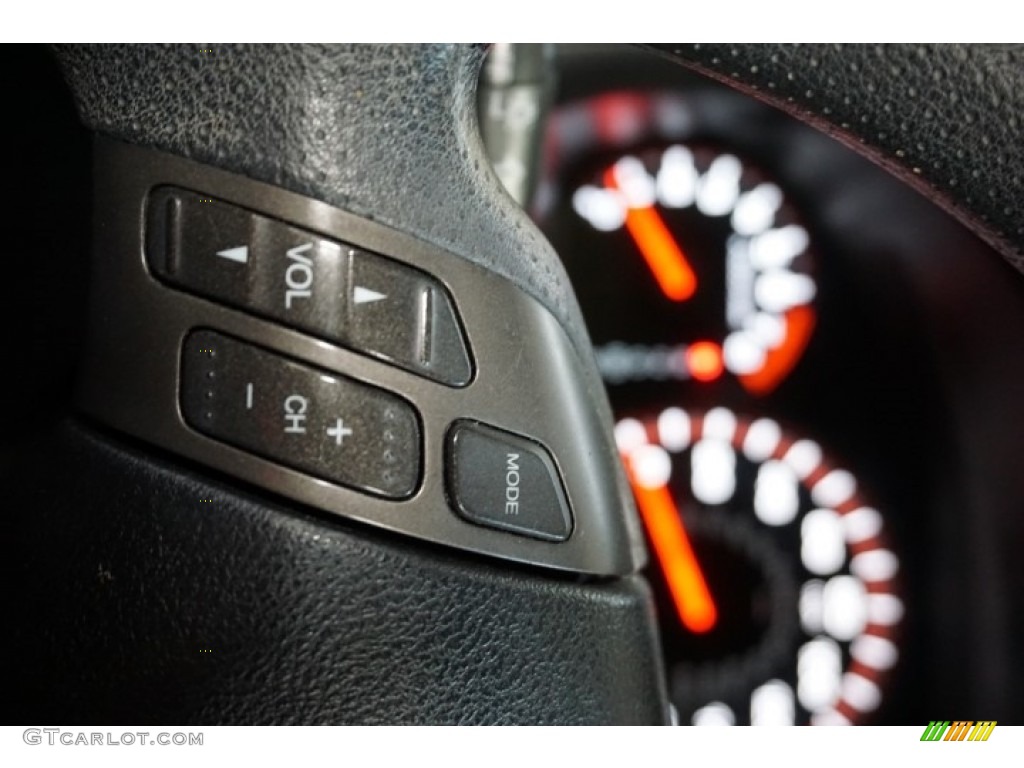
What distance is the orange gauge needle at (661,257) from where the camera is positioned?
1166 millimetres

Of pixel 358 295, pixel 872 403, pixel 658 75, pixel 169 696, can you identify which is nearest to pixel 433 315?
pixel 358 295

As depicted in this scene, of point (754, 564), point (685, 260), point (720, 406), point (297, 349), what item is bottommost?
point (754, 564)

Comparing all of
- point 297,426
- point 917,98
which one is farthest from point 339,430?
point 917,98

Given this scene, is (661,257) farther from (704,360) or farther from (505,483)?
(505,483)

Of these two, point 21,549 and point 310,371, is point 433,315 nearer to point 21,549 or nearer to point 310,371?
point 310,371

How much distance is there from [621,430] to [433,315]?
2.96 feet

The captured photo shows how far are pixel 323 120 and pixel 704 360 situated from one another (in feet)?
2.99

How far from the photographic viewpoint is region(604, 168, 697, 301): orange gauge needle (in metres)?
1.17

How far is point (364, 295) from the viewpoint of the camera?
309 millimetres

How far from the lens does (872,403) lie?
1205mm

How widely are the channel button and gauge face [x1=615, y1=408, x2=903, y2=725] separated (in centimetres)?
86

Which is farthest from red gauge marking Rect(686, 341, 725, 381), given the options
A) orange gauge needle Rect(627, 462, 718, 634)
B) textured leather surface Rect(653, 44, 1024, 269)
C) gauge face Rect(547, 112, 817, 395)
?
textured leather surface Rect(653, 44, 1024, 269)

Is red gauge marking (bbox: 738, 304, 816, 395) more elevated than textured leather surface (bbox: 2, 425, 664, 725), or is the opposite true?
textured leather surface (bbox: 2, 425, 664, 725)

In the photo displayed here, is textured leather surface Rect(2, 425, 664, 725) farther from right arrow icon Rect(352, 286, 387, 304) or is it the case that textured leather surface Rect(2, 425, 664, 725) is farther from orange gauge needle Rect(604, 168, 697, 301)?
orange gauge needle Rect(604, 168, 697, 301)
